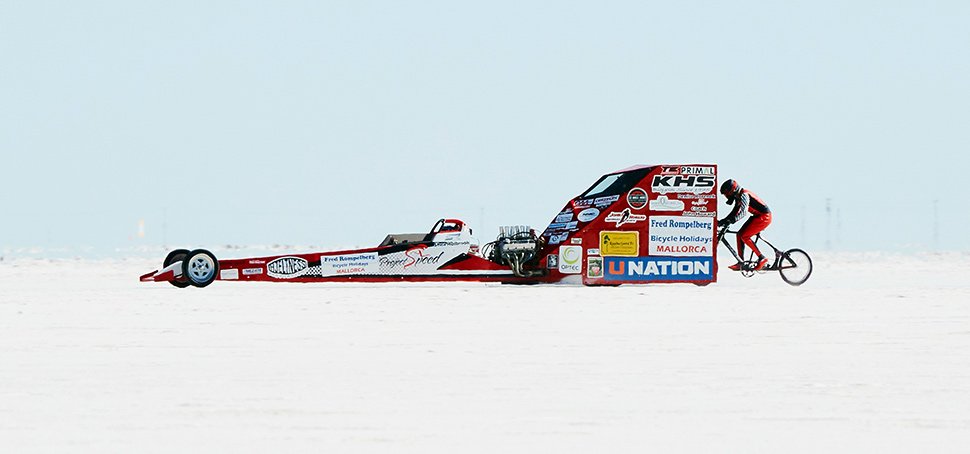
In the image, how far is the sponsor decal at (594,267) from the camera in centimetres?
1492

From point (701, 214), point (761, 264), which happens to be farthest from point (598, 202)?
point (761, 264)

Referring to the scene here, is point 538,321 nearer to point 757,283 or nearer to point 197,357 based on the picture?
point 197,357

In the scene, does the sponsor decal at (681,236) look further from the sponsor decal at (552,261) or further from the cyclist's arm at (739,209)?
the sponsor decal at (552,261)

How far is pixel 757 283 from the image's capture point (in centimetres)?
1634

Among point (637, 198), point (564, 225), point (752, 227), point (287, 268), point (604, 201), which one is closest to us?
point (287, 268)

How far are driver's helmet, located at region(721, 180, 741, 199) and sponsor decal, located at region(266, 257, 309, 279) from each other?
5940 mm

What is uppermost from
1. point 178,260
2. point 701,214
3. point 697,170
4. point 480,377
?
point 697,170

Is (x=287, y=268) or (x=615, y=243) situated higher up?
(x=615, y=243)

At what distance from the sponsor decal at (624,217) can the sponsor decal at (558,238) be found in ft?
2.12

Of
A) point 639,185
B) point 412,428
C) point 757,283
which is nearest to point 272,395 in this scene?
point 412,428

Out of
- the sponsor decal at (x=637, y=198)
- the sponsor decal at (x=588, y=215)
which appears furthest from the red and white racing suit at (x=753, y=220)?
the sponsor decal at (x=588, y=215)

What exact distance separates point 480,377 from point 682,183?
9445 mm

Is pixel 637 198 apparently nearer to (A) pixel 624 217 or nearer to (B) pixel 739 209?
(A) pixel 624 217

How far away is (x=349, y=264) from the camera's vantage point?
14227 millimetres
